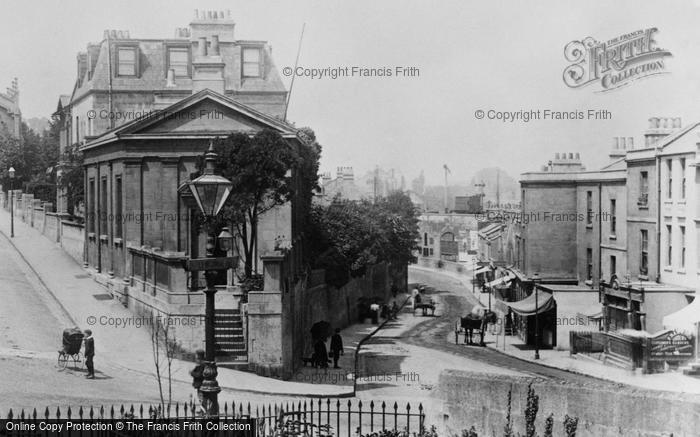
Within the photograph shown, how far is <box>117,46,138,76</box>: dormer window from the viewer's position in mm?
47131

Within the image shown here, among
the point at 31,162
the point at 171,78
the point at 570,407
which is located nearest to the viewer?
the point at 570,407

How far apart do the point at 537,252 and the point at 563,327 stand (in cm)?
1002

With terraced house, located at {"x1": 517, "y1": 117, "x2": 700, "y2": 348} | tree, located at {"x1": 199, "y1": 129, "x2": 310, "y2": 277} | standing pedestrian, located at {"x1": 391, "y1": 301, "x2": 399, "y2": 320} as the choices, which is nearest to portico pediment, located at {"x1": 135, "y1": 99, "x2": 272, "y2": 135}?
tree, located at {"x1": 199, "y1": 129, "x2": 310, "y2": 277}

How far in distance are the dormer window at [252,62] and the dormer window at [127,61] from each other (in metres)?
6.66

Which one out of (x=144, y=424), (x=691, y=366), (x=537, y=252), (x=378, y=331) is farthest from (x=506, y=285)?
(x=144, y=424)

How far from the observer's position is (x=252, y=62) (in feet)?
169

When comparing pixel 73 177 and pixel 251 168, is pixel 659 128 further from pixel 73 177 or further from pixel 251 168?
pixel 73 177

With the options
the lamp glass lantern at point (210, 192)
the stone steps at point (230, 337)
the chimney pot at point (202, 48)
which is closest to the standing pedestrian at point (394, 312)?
the chimney pot at point (202, 48)

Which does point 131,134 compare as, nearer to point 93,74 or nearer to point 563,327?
point 93,74

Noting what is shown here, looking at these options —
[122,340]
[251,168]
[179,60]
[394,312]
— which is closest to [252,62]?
[179,60]

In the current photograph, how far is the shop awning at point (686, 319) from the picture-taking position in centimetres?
2850

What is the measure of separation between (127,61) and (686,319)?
3451cm

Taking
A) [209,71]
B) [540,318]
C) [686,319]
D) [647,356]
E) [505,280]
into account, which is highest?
[209,71]

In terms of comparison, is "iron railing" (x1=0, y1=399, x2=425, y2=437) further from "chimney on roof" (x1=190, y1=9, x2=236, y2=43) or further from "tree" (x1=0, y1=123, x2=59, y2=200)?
"tree" (x1=0, y1=123, x2=59, y2=200)
